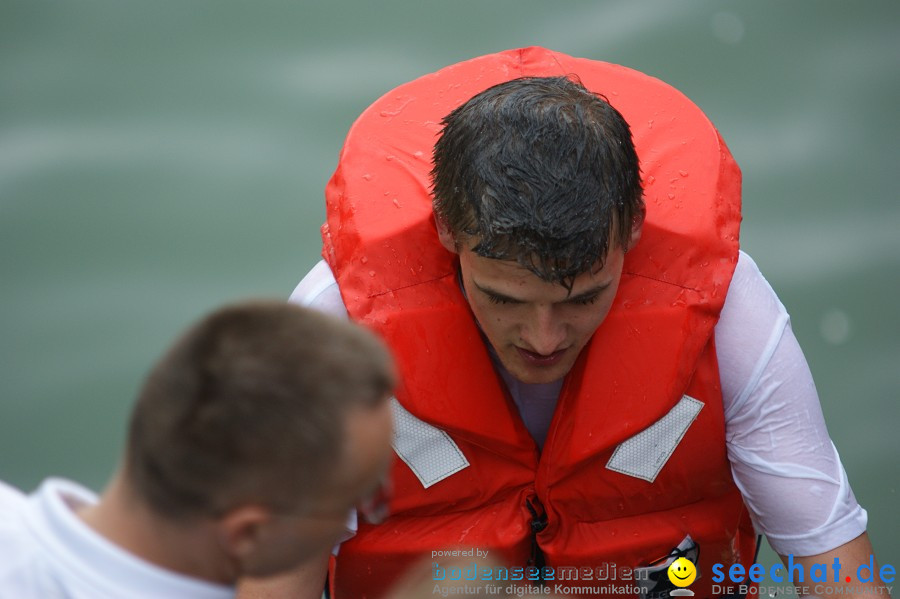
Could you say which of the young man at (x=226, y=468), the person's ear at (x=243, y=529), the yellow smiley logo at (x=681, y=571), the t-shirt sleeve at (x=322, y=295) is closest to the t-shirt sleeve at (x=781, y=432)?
the yellow smiley logo at (x=681, y=571)

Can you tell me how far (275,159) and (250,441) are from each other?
2475 millimetres

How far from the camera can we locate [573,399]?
206cm

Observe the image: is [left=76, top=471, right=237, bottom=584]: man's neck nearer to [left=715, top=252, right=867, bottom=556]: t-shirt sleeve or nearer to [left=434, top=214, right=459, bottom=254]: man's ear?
[left=434, top=214, right=459, bottom=254]: man's ear

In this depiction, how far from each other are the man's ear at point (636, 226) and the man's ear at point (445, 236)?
29 cm

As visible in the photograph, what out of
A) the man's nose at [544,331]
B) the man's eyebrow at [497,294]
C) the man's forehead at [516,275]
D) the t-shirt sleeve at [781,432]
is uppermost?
the man's forehead at [516,275]

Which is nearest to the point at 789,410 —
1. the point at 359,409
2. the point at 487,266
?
the point at 487,266

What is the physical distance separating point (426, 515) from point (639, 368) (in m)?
0.49

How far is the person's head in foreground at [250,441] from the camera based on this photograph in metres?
→ 1.07

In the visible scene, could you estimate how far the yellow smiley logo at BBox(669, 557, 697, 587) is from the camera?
2.11m

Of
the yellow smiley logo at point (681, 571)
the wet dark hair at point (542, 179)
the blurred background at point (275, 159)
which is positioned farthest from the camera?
the blurred background at point (275, 159)

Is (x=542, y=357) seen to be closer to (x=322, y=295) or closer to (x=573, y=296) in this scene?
(x=573, y=296)

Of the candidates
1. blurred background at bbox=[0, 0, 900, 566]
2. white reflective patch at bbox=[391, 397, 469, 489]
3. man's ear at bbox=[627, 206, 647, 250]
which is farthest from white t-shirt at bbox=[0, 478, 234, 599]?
blurred background at bbox=[0, 0, 900, 566]

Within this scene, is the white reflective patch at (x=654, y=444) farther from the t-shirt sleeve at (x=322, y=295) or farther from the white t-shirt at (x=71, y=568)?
the white t-shirt at (x=71, y=568)

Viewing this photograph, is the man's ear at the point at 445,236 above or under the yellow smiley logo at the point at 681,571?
above
